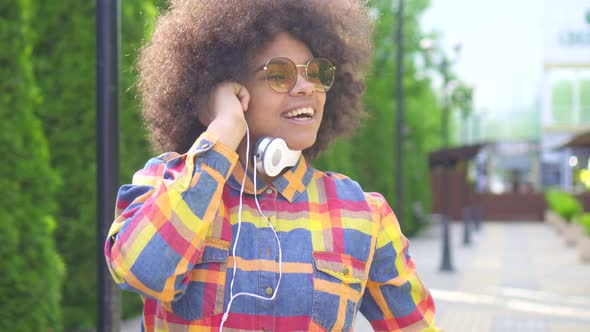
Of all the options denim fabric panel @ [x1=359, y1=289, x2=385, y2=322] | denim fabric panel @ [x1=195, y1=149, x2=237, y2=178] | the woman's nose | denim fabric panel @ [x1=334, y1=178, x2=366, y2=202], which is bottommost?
denim fabric panel @ [x1=359, y1=289, x2=385, y2=322]

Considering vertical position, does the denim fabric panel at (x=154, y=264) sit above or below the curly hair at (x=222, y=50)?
below

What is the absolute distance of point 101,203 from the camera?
329cm

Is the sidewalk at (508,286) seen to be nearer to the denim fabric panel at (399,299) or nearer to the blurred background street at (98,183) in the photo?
the blurred background street at (98,183)

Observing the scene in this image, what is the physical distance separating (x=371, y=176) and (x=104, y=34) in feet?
71.4

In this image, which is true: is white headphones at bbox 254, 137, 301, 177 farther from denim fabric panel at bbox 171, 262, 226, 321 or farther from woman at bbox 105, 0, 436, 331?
denim fabric panel at bbox 171, 262, 226, 321

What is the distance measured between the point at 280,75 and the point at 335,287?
1.80ft

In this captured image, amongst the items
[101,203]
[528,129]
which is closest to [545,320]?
[101,203]

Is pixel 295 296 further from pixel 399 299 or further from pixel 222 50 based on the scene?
pixel 222 50

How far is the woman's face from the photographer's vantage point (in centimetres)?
215

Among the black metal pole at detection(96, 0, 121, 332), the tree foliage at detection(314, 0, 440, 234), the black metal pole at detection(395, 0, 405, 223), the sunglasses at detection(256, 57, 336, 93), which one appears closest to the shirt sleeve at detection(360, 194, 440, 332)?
the sunglasses at detection(256, 57, 336, 93)

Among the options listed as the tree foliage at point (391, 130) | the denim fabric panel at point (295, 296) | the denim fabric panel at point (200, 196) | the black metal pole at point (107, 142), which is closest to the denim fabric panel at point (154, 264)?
the denim fabric panel at point (200, 196)

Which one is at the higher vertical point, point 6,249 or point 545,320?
point 6,249

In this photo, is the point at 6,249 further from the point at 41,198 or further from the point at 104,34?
the point at 104,34

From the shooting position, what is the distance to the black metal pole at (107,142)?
10.8 ft
